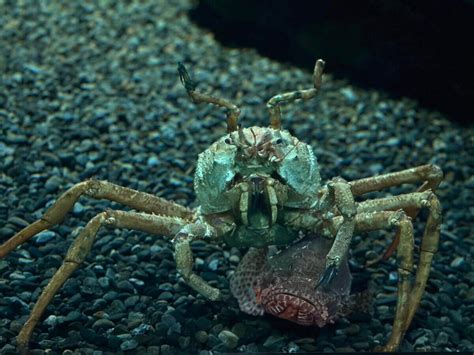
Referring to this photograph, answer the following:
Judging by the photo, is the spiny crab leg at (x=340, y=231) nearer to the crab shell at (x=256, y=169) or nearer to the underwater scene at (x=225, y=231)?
the underwater scene at (x=225, y=231)

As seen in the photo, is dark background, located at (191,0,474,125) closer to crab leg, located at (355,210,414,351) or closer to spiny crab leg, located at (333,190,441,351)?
spiny crab leg, located at (333,190,441,351)

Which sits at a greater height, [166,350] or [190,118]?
[190,118]

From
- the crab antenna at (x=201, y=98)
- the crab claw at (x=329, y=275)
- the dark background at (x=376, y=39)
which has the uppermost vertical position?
the dark background at (x=376, y=39)

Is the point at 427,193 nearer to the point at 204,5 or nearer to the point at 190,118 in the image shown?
the point at 190,118

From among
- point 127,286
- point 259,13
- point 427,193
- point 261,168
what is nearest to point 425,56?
point 259,13

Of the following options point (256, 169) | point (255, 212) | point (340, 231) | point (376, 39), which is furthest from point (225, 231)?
point (376, 39)

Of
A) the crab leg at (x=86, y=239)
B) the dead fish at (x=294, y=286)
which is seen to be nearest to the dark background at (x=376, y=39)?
the dead fish at (x=294, y=286)
